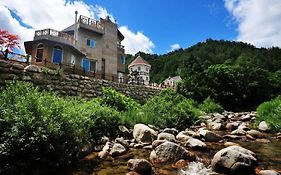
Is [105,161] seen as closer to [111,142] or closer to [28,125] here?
[111,142]

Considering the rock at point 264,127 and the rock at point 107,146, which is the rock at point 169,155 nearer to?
the rock at point 107,146

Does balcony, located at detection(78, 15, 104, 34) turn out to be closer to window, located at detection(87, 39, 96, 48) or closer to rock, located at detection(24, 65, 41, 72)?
window, located at detection(87, 39, 96, 48)

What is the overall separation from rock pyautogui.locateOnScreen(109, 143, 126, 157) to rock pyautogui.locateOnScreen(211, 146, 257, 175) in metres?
3.08

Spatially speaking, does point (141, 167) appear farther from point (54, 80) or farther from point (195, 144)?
point (54, 80)

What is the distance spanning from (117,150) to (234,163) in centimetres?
375

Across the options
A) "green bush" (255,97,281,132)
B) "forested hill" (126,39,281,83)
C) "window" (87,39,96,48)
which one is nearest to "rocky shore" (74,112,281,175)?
"green bush" (255,97,281,132)

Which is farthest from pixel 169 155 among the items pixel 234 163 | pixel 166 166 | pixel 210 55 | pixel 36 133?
pixel 210 55

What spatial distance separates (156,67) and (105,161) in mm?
83366

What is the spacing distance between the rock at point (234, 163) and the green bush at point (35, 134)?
13.4 feet

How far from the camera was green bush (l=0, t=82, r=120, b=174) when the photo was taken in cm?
566

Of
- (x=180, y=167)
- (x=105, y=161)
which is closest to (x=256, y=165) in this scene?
(x=180, y=167)

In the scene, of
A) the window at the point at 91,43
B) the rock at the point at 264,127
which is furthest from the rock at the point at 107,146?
the window at the point at 91,43

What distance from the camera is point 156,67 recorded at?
8981cm

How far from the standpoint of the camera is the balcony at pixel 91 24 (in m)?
26.7
